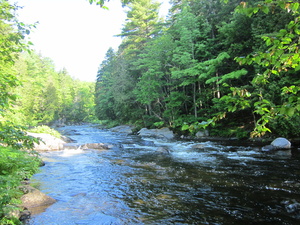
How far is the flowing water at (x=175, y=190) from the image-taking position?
455 cm

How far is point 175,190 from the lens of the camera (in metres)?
6.04

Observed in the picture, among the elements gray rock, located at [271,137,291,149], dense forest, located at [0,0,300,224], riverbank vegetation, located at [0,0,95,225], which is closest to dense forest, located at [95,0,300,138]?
dense forest, located at [0,0,300,224]

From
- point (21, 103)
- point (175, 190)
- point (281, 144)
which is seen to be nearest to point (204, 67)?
point (281, 144)

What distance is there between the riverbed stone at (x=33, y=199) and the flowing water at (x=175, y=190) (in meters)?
0.25

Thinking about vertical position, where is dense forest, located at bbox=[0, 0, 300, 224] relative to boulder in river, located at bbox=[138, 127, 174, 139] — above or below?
above

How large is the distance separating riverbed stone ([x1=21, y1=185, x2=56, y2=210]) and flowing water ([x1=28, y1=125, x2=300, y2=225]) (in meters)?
0.25

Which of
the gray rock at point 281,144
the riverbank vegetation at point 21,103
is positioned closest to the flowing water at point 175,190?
the riverbank vegetation at point 21,103

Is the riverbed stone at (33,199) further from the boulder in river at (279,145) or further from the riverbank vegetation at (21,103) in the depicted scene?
the boulder in river at (279,145)

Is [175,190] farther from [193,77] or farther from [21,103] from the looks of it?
[21,103]

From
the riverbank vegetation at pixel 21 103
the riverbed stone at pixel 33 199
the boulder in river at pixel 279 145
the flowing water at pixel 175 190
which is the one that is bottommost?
the flowing water at pixel 175 190

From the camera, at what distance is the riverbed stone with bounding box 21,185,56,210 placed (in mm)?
5034

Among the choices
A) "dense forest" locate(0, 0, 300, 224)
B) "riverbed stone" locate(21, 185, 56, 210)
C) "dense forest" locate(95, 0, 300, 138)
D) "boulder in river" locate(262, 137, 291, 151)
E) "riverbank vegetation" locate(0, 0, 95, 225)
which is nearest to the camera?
"dense forest" locate(0, 0, 300, 224)

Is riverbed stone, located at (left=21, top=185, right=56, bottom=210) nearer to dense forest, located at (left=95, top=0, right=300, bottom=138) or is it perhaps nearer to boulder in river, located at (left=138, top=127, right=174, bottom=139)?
dense forest, located at (left=95, top=0, right=300, bottom=138)

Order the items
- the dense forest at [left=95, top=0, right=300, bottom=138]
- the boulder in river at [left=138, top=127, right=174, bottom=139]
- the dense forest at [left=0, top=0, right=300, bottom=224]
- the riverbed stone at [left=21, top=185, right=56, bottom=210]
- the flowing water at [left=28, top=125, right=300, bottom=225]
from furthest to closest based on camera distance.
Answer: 1. the boulder in river at [left=138, top=127, right=174, bottom=139]
2. the dense forest at [left=95, top=0, right=300, bottom=138]
3. the riverbed stone at [left=21, top=185, right=56, bottom=210]
4. the flowing water at [left=28, top=125, right=300, bottom=225]
5. the dense forest at [left=0, top=0, right=300, bottom=224]
